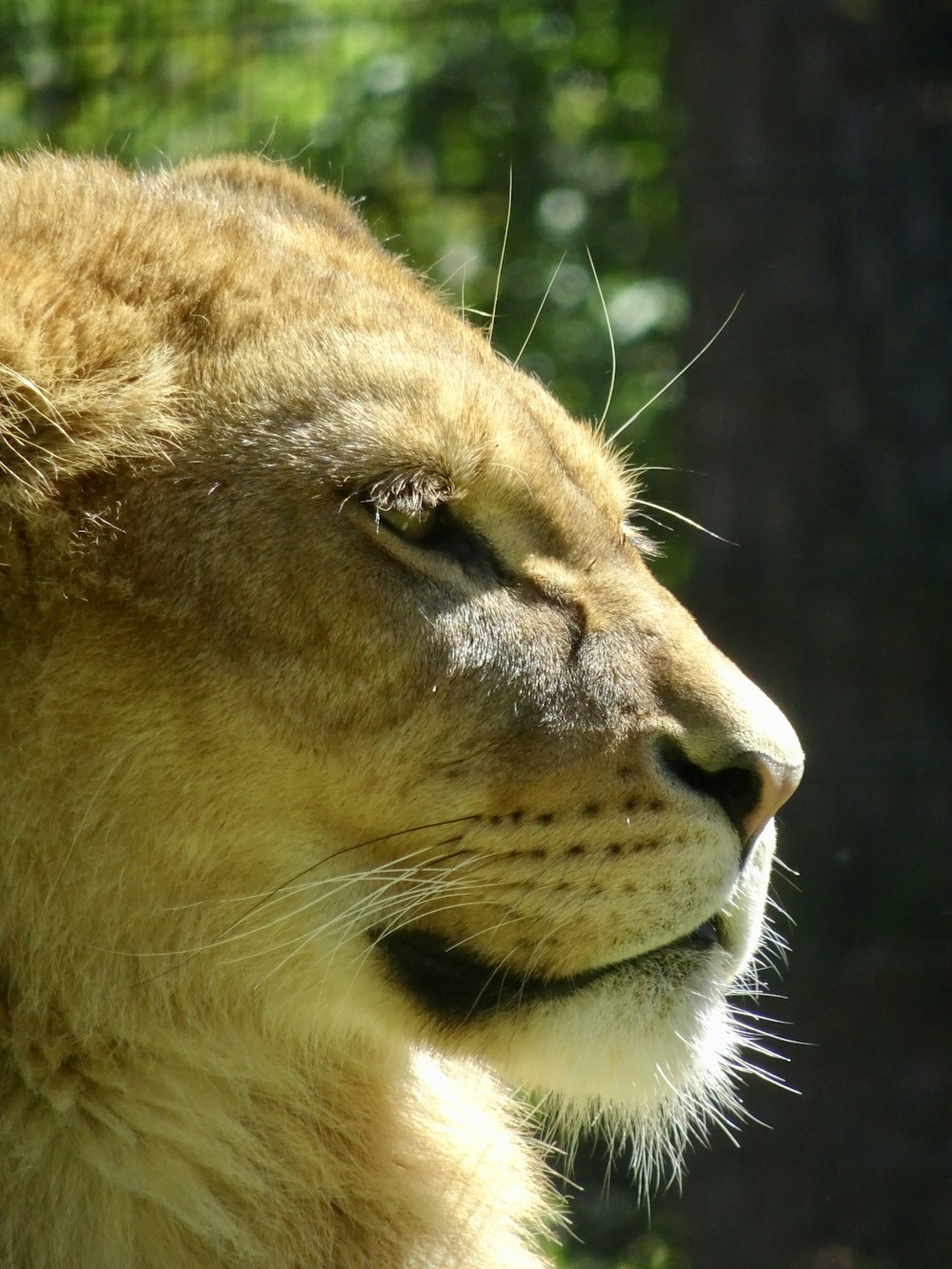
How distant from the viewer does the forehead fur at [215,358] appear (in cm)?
254

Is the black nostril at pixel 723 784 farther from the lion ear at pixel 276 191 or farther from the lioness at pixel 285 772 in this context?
the lion ear at pixel 276 191

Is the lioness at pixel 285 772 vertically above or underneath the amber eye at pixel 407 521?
underneath

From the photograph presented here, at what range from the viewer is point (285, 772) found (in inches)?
101

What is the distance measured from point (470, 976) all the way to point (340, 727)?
441mm

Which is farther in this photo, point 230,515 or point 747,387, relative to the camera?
point 747,387

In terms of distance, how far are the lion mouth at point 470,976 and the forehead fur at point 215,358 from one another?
708mm

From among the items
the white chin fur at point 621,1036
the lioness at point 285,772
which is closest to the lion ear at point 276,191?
the lioness at point 285,772

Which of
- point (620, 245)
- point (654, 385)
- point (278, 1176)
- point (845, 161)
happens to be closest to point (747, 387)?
point (845, 161)

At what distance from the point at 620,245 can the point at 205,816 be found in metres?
5.15

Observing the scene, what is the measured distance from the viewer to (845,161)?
17.5 feet

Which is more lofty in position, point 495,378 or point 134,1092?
point 495,378

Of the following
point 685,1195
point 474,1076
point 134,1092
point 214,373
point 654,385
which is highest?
point 214,373

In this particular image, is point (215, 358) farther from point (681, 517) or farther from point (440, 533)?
point (681, 517)

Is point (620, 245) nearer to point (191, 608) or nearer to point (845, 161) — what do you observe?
point (845, 161)
